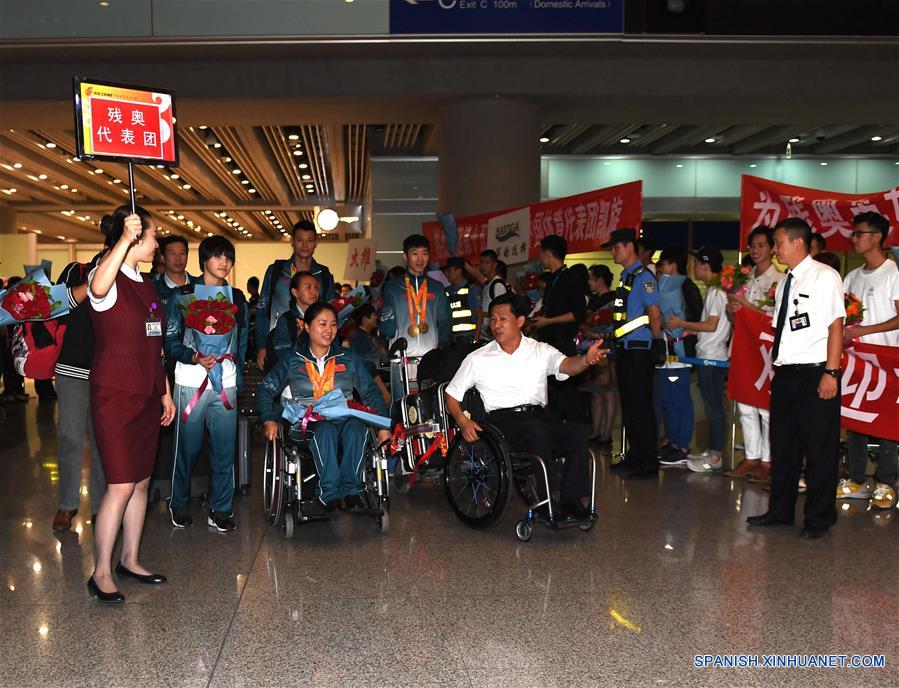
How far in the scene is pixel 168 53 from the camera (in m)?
9.36

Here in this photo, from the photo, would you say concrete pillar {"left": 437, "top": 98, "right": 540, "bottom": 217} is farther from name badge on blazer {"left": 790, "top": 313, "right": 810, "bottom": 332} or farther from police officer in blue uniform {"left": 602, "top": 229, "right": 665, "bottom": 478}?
name badge on blazer {"left": 790, "top": 313, "right": 810, "bottom": 332}

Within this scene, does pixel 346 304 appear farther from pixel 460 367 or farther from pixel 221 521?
pixel 221 521

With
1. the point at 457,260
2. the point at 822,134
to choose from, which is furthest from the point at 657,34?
the point at 822,134

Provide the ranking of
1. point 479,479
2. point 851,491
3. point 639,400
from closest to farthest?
1. point 479,479
2. point 851,491
3. point 639,400

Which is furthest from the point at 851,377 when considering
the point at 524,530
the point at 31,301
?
the point at 31,301

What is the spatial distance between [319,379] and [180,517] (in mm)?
1041

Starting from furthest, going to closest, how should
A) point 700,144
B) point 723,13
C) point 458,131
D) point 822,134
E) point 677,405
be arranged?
point 700,144, point 822,134, point 458,131, point 723,13, point 677,405

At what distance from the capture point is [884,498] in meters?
4.80

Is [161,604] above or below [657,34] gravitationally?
below

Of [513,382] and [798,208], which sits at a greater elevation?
[798,208]

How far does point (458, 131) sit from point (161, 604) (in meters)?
7.75

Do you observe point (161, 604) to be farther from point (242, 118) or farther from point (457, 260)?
point (242, 118)

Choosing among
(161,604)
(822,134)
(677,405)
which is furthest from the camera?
(822,134)

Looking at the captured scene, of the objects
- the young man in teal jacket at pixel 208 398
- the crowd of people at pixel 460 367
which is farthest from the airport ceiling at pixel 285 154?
the young man in teal jacket at pixel 208 398
